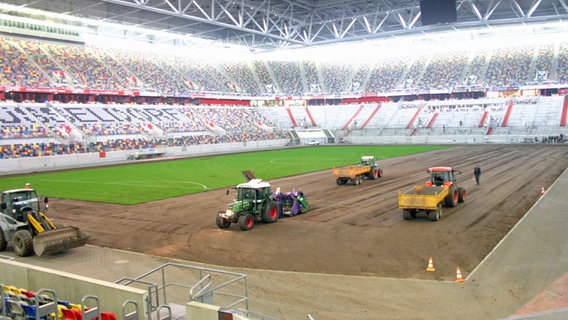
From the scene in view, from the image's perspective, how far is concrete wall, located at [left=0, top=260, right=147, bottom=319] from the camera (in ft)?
23.2

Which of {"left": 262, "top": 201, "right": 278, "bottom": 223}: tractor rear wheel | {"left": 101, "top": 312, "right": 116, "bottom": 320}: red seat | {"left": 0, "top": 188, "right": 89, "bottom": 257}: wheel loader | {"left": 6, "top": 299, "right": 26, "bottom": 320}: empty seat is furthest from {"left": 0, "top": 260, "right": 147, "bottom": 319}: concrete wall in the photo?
{"left": 262, "top": 201, "right": 278, "bottom": 223}: tractor rear wheel

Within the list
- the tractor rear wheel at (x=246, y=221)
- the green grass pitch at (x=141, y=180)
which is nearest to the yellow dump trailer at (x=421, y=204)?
the tractor rear wheel at (x=246, y=221)

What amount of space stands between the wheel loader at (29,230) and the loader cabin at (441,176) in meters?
14.6

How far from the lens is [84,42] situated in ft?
238

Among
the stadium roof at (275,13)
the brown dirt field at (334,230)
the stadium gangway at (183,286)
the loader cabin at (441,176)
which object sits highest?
the stadium roof at (275,13)

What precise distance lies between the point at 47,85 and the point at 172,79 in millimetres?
23048

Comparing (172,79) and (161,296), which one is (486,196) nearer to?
(161,296)

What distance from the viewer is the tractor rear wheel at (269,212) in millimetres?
18062

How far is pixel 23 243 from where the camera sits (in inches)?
579

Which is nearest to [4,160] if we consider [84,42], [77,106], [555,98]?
[77,106]

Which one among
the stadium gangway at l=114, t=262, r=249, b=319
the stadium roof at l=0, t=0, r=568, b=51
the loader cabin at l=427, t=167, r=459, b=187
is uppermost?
the stadium roof at l=0, t=0, r=568, b=51

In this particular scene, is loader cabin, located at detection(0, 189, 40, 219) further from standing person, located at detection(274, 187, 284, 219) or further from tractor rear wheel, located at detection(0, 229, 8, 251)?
standing person, located at detection(274, 187, 284, 219)

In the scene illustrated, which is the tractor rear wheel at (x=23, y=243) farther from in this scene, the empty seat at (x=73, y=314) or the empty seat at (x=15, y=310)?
the empty seat at (x=73, y=314)

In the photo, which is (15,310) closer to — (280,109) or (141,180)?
(141,180)
